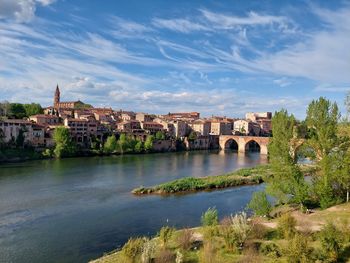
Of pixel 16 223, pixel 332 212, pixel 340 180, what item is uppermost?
pixel 340 180

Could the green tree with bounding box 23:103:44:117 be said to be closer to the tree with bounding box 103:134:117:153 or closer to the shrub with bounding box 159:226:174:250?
the tree with bounding box 103:134:117:153

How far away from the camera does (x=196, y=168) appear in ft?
127

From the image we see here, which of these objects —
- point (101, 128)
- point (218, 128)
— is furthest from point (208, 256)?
point (218, 128)

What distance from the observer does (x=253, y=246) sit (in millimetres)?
12117

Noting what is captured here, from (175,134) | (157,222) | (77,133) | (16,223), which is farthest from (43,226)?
(175,134)

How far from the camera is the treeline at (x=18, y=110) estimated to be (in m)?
55.5

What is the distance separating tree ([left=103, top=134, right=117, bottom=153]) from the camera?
47.8 m

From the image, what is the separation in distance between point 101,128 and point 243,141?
79.9 ft

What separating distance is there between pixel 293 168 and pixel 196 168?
2131cm

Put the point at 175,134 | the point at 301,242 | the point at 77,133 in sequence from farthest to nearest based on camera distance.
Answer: the point at 175,134 < the point at 77,133 < the point at 301,242

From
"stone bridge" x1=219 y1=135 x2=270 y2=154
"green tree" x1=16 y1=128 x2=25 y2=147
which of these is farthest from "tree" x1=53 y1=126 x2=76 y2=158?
"stone bridge" x1=219 y1=135 x2=270 y2=154

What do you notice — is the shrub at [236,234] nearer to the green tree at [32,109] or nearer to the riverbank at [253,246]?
the riverbank at [253,246]

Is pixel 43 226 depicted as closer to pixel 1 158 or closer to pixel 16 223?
pixel 16 223

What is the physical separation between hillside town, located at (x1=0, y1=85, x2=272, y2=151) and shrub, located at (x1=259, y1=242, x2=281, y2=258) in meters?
37.8
